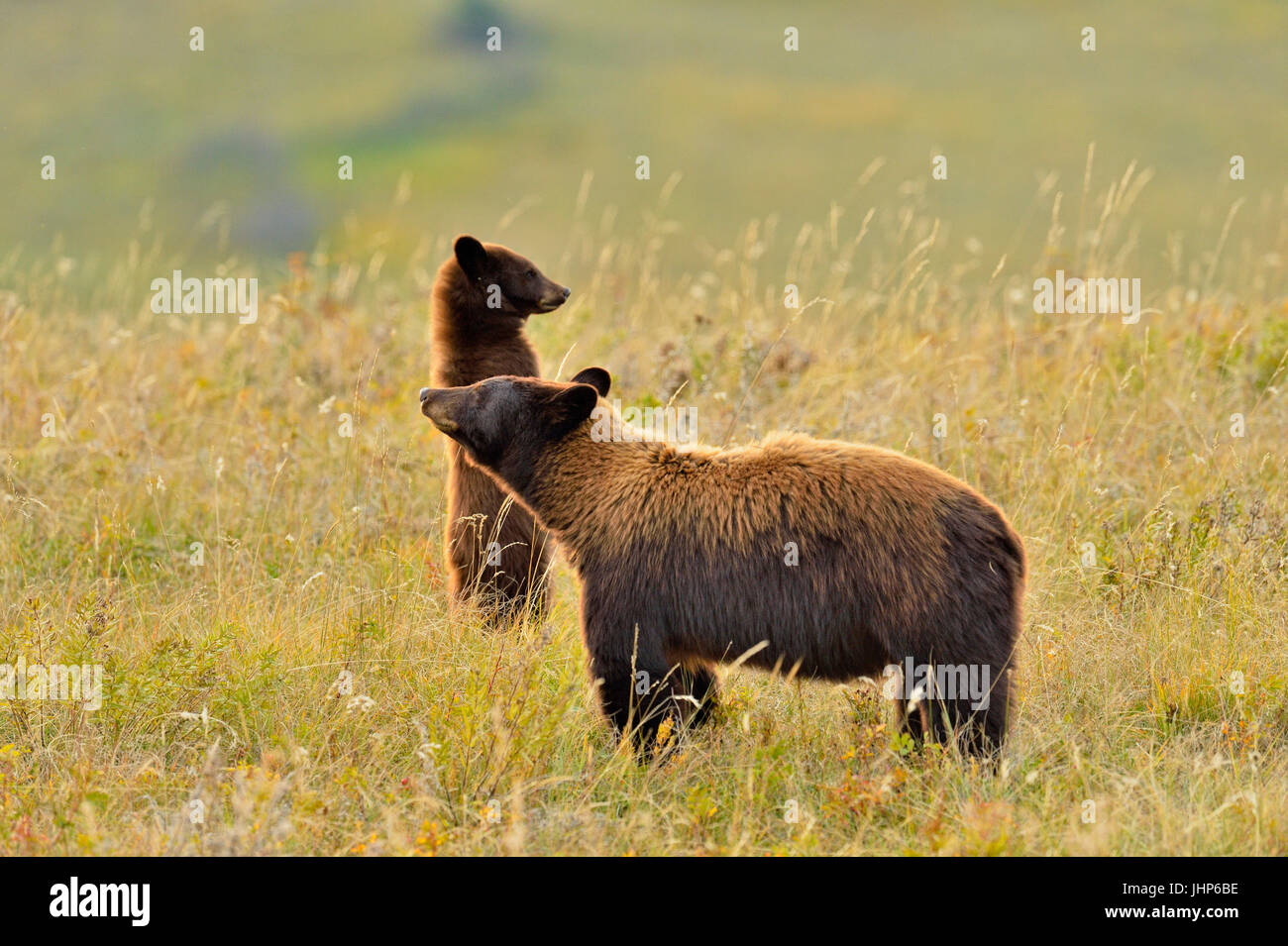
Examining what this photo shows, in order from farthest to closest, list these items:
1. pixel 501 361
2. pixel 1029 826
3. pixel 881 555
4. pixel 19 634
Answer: pixel 501 361 < pixel 19 634 < pixel 881 555 < pixel 1029 826

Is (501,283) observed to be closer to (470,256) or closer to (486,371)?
(470,256)

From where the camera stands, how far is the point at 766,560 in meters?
4.72

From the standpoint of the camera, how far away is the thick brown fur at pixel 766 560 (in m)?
Answer: 4.52

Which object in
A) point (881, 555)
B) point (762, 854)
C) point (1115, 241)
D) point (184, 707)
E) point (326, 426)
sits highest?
point (1115, 241)

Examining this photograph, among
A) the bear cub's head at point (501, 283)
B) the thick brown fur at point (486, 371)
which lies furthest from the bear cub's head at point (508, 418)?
the bear cub's head at point (501, 283)

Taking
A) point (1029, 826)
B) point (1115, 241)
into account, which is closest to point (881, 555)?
point (1029, 826)

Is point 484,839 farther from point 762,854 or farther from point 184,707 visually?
point 184,707

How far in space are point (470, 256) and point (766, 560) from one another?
8.98 feet

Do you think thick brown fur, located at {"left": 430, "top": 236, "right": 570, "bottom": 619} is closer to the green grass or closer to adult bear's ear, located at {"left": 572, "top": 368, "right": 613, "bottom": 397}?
the green grass

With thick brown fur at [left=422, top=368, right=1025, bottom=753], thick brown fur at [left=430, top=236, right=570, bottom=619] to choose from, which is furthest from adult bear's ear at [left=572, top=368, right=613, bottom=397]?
thick brown fur at [left=430, top=236, right=570, bottom=619]

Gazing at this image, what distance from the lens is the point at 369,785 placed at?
469 centimetres

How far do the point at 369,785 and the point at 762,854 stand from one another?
1480 millimetres

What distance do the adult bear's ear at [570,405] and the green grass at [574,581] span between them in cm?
98

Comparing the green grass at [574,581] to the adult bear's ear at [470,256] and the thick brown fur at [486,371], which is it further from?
the adult bear's ear at [470,256]
